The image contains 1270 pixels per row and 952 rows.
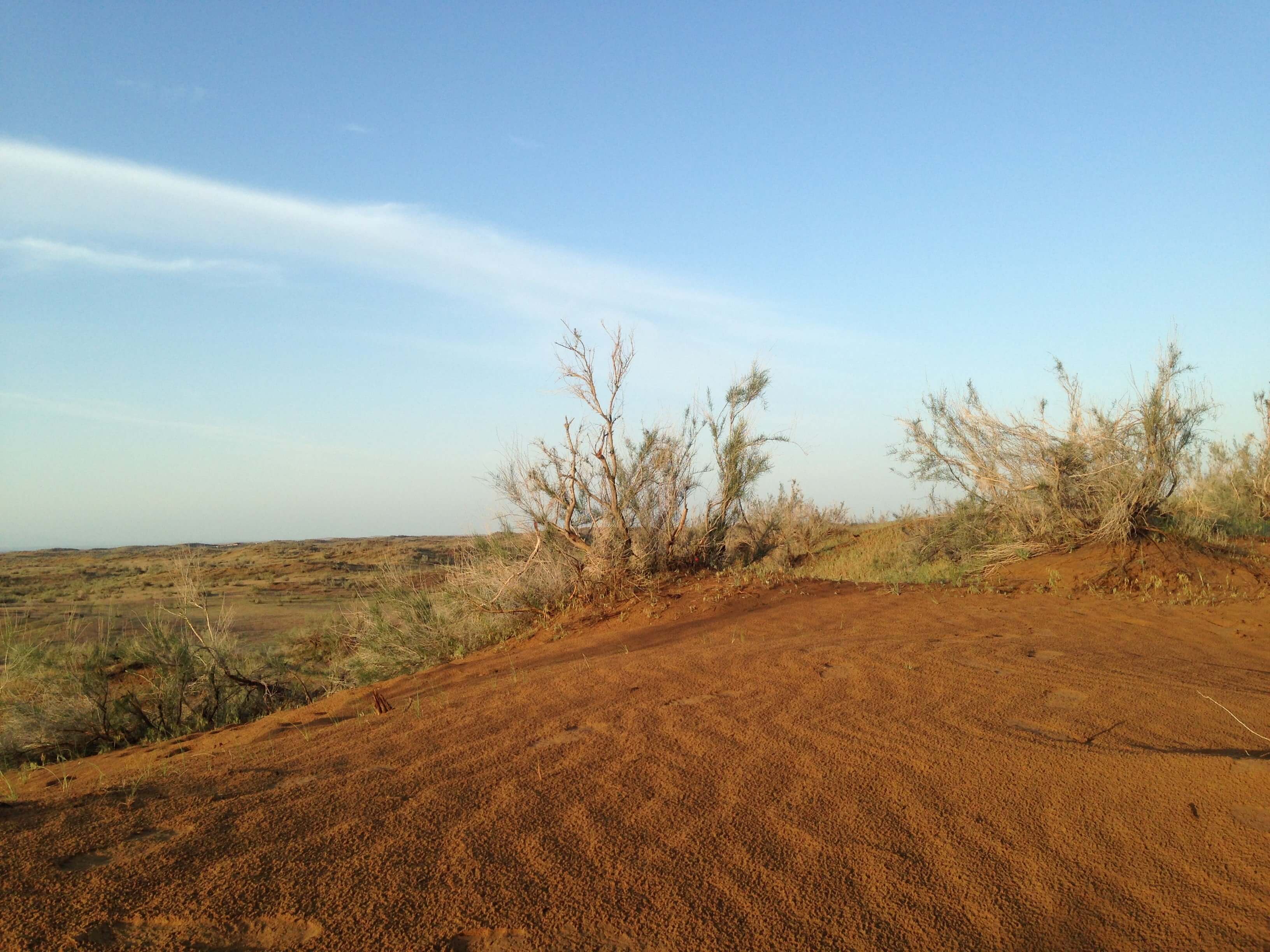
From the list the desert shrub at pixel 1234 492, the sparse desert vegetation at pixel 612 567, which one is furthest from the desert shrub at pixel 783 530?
the desert shrub at pixel 1234 492

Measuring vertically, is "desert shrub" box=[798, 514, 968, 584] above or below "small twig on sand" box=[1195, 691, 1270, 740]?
above

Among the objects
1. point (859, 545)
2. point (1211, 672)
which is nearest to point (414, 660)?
point (1211, 672)

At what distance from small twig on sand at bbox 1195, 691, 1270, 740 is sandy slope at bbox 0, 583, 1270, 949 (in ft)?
0.19

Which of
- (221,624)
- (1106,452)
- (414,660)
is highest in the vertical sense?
(1106,452)

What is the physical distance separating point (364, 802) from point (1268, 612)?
9.56 meters

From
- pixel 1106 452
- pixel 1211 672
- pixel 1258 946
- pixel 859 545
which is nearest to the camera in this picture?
pixel 1258 946

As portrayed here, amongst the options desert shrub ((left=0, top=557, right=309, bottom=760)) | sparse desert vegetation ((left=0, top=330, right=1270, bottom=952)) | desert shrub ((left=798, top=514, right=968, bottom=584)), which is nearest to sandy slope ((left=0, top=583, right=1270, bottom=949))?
sparse desert vegetation ((left=0, top=330, right=1270, bottom=952))

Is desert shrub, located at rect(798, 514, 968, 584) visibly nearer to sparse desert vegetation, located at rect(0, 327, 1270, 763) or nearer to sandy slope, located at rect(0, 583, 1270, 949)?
sparse desert vegetation, located at rect(0, 327, 1270, 763)

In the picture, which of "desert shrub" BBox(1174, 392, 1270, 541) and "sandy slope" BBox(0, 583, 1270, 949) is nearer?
"sandy slope" BBox(0, 583, 1270, 949)

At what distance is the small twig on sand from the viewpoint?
4.32 metres

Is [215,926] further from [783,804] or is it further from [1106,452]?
[1106,452]

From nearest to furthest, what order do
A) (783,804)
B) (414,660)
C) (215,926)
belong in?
(215,926), (783,804), (414,660)

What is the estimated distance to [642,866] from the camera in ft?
9.70

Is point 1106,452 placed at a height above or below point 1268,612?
above
